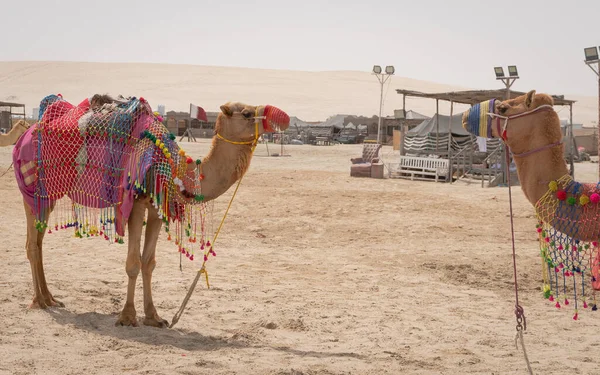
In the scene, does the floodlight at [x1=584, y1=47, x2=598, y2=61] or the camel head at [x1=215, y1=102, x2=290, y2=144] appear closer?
the camel head at [x1=215, y1=102, x2=290, y2=144]

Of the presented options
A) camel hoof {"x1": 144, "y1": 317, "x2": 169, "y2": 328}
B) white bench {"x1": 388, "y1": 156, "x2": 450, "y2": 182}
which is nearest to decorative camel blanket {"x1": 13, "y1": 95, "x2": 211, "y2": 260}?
camel hoof {"x1": 144, "y1": 317, "x2": 169, "y2": 328}

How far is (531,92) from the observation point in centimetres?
495

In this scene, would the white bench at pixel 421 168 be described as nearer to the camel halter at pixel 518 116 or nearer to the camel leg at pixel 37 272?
the camel leg at pixel 37 272

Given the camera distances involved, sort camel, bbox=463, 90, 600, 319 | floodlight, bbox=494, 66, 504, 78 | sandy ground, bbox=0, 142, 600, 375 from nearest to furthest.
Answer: camel, bbox=463, 90, 600, 319
sandy ground, bbox=0, 142, 600, 375
floodlight, bbox=494, 66, 504, 78

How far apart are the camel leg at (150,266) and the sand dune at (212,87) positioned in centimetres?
6964

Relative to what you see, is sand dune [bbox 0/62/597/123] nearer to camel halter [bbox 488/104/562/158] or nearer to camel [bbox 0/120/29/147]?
camel [bbox 0/120/29/147]

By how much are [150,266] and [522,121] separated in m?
3.57

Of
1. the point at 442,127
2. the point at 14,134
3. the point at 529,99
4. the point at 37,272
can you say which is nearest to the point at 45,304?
the point at 37,272

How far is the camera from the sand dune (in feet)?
279

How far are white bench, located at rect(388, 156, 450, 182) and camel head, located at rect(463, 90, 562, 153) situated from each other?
657 inches

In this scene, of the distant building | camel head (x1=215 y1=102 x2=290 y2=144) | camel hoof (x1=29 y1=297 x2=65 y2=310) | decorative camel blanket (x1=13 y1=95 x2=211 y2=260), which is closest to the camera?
camel head (x1=215 y1=102 x2=290 y2=144)

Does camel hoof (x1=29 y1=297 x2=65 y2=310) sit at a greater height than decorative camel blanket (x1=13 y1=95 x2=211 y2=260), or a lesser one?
lesser

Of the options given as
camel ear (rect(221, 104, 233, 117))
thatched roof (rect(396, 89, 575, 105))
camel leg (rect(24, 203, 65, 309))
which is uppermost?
thatched roof (rect(396, 89, 575, 105))

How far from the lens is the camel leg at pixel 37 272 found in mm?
6680
